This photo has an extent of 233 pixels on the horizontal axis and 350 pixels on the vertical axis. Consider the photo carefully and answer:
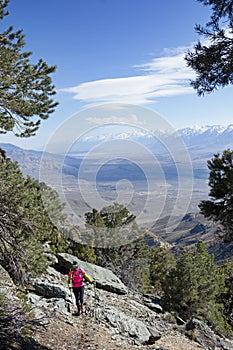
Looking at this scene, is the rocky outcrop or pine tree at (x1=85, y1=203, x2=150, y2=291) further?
pine tree at (x1=85, y1=203, x2=150, y2=291)

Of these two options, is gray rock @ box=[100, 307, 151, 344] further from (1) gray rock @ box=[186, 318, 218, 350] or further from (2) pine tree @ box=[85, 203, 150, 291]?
(2) pine tree @ box=[85, 203, 150, 291]

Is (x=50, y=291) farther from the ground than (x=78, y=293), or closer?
closer

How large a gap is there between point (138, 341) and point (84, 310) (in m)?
2.52

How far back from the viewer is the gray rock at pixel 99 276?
66.9ft

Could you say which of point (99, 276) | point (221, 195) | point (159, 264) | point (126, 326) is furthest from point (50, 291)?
point (159, 264)

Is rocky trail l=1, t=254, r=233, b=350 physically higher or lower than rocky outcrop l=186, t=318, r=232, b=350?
higher

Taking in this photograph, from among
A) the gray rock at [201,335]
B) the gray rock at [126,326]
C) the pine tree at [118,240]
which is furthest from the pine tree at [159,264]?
the gray rock at [126,326]

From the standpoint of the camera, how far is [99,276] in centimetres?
2122

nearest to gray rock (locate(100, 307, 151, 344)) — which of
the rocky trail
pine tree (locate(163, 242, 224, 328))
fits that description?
the rocky trail

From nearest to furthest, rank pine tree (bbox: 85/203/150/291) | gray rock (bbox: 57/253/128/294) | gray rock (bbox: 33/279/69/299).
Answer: gray rock (bbox: 33/279/69/299) < gray rock (bbox: 57/253/128/294) < pine tree (bbox: 85/203/150/291)

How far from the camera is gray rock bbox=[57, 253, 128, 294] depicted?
2041 cm

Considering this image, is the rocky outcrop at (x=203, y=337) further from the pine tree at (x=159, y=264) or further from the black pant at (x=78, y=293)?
the pine tree at (x=159, y=264)

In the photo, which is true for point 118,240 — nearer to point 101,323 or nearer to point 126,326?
point 126,326

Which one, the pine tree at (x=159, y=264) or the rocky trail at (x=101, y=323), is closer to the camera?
the rocky trail at (x=101, y=323)
